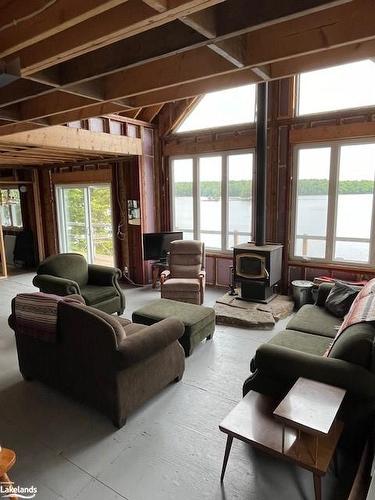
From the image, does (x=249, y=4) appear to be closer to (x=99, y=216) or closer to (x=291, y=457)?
(x=291, y=457)

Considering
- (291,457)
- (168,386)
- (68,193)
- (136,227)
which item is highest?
(68,193)

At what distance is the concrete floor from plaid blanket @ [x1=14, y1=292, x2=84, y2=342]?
627 mm

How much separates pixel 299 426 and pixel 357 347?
26.9 inches

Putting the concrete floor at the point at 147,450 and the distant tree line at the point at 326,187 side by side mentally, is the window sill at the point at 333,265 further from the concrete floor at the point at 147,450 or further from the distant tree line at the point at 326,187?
the concrete floor at the point at 147,450

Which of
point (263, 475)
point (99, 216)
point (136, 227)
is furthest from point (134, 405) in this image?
point (99, 216)

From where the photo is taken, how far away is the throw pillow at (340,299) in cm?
342

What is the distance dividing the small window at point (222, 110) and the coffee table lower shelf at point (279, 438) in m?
4.94

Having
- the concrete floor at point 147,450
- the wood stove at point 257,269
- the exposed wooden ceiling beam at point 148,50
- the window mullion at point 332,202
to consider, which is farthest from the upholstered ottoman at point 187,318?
the window mullion at point 332,202

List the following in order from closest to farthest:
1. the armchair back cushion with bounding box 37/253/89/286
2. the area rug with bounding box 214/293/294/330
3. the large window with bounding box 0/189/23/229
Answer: the area rug with bounding box 214/293/294/330
the armchair back cushion with bounding box 37/253/89/286
the large window with bounding box 0/189/23/229

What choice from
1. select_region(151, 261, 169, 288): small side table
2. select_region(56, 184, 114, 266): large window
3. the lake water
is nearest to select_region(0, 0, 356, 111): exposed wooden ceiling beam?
the lake water

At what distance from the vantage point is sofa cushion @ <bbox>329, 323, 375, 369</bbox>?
2.01 m

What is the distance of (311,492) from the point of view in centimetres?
194

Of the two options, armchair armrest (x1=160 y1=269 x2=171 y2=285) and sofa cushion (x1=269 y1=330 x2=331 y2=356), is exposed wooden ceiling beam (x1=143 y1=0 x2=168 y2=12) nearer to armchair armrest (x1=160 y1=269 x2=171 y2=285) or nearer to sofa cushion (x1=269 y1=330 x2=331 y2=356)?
sofa cushion (x1=269 y1=330 x2=331 y2=356)

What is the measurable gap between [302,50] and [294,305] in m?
3.97
